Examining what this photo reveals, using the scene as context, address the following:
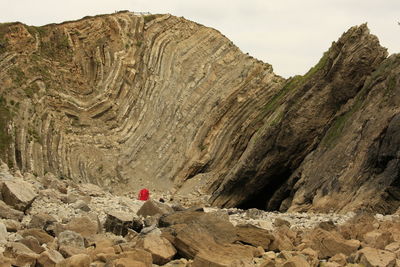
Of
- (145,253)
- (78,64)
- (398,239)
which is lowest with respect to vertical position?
(145,253)

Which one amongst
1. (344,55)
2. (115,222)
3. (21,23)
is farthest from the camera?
(21,23)

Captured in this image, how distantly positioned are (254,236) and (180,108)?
30.8 metres

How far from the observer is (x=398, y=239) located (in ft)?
44.7

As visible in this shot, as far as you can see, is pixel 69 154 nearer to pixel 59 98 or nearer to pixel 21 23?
pixel 59 98

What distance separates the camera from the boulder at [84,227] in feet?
50.2

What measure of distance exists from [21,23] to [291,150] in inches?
968

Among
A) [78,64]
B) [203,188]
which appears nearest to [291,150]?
[203,188]

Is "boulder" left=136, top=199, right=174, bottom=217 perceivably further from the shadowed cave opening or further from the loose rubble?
the shadowed cave opening

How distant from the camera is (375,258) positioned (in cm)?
1161

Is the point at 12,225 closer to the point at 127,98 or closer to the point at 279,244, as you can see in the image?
the point at 279,244

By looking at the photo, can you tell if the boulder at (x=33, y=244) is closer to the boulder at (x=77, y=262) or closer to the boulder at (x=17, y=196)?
the boulder at (x=77, y=262)

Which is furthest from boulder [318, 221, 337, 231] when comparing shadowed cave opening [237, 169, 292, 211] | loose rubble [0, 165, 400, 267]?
shadowed cave opening [237, 169, 292, 211]

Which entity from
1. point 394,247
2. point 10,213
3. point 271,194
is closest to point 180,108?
point 271,194

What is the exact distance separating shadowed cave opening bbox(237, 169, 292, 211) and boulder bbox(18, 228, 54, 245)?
1590 cm
